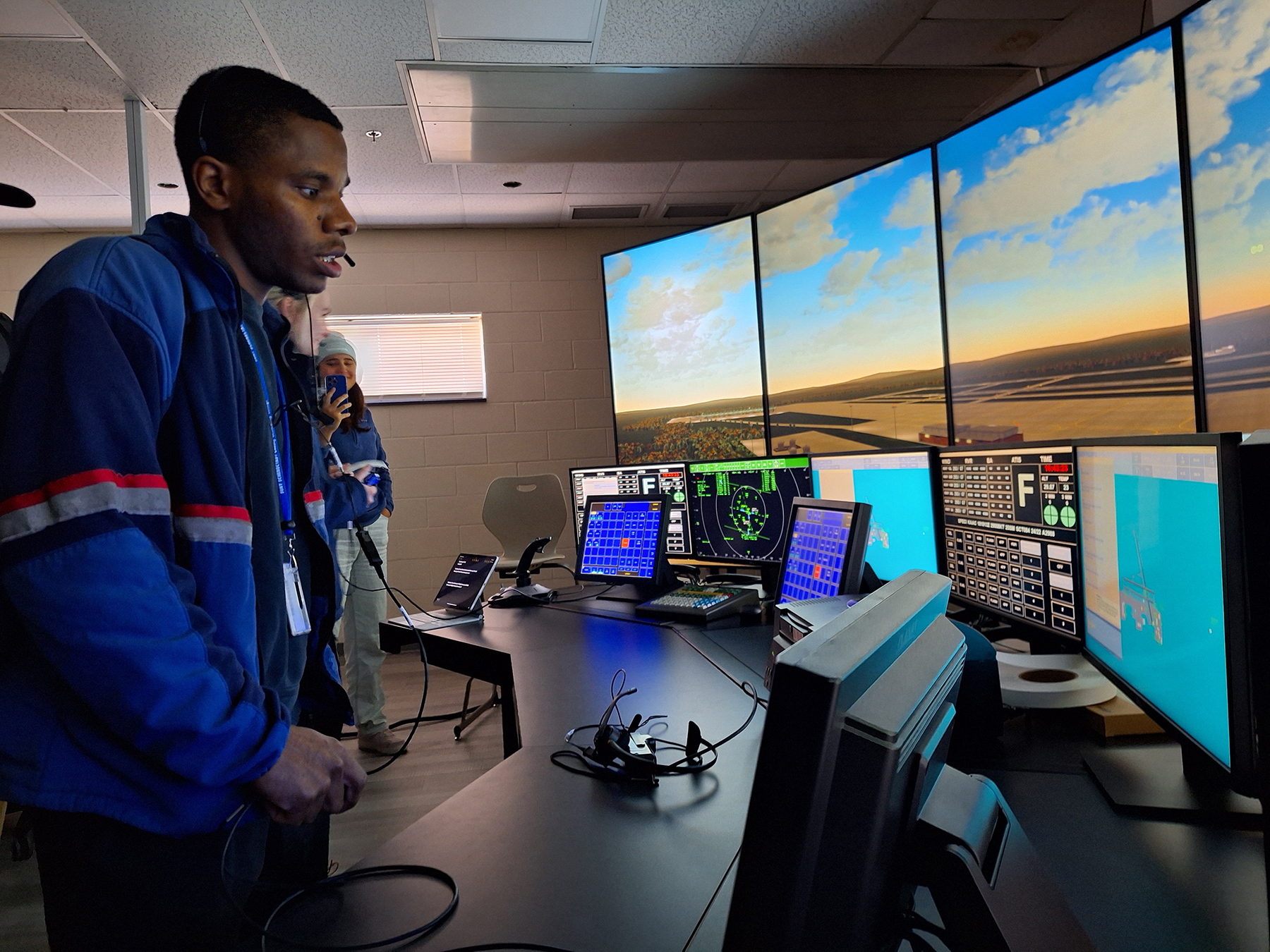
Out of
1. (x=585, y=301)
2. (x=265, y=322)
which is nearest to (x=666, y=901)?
(x=265, y=322)

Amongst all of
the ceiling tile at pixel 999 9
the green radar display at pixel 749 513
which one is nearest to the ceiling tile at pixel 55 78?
the green radar display at pixel 749 513

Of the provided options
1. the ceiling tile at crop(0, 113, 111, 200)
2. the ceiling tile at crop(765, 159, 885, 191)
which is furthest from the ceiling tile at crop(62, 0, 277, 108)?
the ceiling tile at crop(765, 159, 885, 191)

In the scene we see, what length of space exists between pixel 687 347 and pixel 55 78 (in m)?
2.97

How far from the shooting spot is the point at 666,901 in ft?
2.46

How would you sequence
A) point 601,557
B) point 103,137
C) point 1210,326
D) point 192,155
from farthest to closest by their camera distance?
point 103,137, point 601,557, point 1210,326, point 192,155

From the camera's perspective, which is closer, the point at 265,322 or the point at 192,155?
the point at 192,155

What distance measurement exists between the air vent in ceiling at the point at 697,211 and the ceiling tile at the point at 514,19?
7.23ft

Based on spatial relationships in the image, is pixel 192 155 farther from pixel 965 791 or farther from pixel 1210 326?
pixel 1210 326

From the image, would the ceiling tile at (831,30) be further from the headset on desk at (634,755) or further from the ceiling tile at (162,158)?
the headset on desk at (634,755)

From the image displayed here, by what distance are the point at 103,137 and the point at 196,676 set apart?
3.98m

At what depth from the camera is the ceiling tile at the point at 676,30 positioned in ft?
9.36

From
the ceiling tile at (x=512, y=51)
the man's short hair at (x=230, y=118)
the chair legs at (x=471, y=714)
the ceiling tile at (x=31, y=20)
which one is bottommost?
the chair legs at (x=471, y=714)

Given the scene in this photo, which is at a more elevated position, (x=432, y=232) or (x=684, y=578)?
(x=432, y=232)

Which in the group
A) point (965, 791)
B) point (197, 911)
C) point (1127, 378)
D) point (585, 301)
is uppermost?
point (585, 301)
